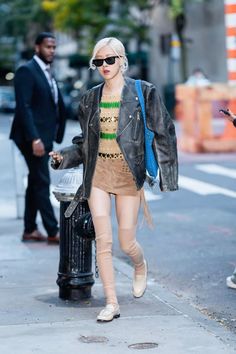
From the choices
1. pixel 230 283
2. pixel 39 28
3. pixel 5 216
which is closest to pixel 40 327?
pixel 230 283

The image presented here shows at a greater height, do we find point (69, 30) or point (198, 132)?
point (69, 30)

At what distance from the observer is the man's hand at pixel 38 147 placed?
367 inches

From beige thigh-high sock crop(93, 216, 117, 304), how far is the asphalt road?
839 millimetres

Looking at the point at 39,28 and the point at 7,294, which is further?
the point at 39,28

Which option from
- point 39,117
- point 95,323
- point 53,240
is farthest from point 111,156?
point 53,240

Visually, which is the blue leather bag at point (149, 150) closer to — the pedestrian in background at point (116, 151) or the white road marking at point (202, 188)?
the pedestrian in background at point (116, 151)

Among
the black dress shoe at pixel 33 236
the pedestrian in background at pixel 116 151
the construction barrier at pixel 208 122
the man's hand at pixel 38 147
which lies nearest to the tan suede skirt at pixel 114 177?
the pedestrian in background at pixel 116 151

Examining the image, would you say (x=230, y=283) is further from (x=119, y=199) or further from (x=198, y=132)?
(x=198, y=132)

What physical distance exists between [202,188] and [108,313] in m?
8.85

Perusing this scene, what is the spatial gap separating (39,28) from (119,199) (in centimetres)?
5611

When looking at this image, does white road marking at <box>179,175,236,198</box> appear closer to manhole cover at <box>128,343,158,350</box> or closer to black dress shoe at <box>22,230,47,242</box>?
black dress shoe at <box>22,230,47,242</box>

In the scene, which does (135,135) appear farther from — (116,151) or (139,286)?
(139,286)

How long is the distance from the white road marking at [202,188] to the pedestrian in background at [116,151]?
762 centimetres

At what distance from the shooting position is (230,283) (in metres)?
7.88
